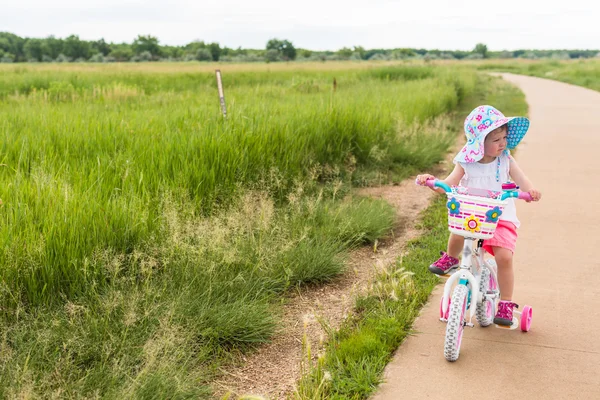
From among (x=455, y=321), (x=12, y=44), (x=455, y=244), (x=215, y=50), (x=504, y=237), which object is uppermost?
(x=504, y=237)

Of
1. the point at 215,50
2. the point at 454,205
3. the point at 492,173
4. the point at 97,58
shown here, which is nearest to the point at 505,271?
the point at 492,173

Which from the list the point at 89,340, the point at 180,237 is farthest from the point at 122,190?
the point at 89,340

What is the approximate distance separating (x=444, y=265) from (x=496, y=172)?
28.6 inches

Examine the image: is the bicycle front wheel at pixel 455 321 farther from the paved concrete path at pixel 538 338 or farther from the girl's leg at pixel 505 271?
the girl's leg at pixel 505 271

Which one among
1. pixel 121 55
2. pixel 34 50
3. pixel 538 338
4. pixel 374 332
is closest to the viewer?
pixel 374 332

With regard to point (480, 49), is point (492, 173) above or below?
above

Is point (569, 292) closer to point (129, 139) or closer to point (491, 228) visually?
point (491, 228)

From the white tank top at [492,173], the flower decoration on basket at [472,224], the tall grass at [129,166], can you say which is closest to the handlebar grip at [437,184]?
the flower decoration on basket at [472,224]

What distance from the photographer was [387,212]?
6.86 meters

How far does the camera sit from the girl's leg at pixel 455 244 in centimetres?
432

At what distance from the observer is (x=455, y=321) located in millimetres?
3695

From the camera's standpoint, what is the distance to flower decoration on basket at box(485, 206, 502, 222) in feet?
11.9

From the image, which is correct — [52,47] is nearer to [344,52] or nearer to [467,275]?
[344,52]

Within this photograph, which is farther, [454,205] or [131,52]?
[131,52]
